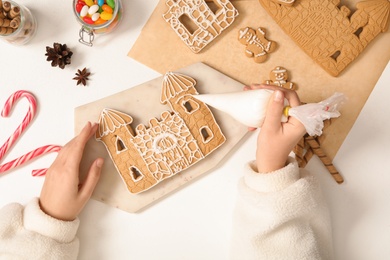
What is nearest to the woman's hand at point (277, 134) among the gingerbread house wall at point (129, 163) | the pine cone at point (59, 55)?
the gingerbread house wall at point (129, 163)

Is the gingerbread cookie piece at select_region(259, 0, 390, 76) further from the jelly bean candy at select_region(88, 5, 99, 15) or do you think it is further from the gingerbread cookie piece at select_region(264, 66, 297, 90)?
the jelly bean candy at select_region(88, 5, 99, 15)

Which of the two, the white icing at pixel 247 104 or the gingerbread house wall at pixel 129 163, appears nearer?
the white icing at pixel 247 104

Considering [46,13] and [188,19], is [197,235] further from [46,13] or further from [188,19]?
[46,13]

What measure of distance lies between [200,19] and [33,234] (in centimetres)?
69

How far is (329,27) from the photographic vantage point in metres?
1.03

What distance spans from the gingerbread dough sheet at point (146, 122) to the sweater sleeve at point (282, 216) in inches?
5.3

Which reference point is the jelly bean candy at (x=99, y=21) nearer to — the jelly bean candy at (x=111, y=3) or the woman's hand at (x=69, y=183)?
the jelly bean candy at (x=111, y=3)

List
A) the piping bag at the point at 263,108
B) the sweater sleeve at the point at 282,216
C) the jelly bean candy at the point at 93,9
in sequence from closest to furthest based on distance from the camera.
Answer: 1. the piping bag at the point at 263,108
2. the sweater sleeve at the point at 282,216
3. the jelly bean candy at the point at 93,9

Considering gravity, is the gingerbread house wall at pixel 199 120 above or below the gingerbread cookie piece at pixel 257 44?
below

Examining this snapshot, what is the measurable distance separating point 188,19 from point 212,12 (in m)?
0.08

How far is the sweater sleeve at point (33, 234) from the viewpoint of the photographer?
953mm

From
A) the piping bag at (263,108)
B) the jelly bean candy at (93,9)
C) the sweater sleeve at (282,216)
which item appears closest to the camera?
the piping bag at (263,108)

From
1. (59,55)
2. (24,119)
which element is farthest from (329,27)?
(24,119)

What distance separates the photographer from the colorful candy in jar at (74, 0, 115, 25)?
3.33ft
